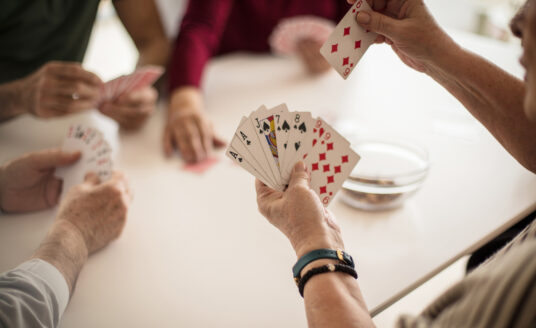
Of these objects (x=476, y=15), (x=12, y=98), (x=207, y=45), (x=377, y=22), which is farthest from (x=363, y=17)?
(x=476, y=15)

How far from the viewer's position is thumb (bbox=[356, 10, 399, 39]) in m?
1.01

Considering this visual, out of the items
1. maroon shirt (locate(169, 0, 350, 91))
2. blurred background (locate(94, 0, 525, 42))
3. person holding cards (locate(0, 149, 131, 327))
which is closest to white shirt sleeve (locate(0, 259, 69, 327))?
person holding cards (locate(0, 149, 131, 327))

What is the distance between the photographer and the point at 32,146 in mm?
1496

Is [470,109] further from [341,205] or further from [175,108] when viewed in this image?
[175,108]

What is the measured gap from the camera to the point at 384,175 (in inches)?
47.9

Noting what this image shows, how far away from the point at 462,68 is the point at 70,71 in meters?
1.25

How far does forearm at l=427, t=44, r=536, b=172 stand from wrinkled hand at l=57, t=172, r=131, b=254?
97 centimetres

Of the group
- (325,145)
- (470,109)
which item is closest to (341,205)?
(325,145)

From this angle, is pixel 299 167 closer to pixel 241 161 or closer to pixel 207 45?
pixel 241 161

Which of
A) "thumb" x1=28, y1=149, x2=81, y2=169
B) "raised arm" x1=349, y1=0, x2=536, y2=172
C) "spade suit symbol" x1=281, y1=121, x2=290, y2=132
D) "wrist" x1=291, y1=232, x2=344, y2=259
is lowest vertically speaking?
"wrist" x1=291, y1=232, x2=344, y2=259

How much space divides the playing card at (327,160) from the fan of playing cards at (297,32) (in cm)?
113

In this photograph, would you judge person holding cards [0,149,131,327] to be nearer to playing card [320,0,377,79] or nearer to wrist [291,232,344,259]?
wrist [291,232,344,259]

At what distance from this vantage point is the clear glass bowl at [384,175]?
115cm

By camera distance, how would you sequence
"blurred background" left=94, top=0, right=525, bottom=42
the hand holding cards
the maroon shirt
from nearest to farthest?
1. the hand holding cards
2. the maroon shirt
3. "blurred background" left=94, top=0, right=525, bottom=42
